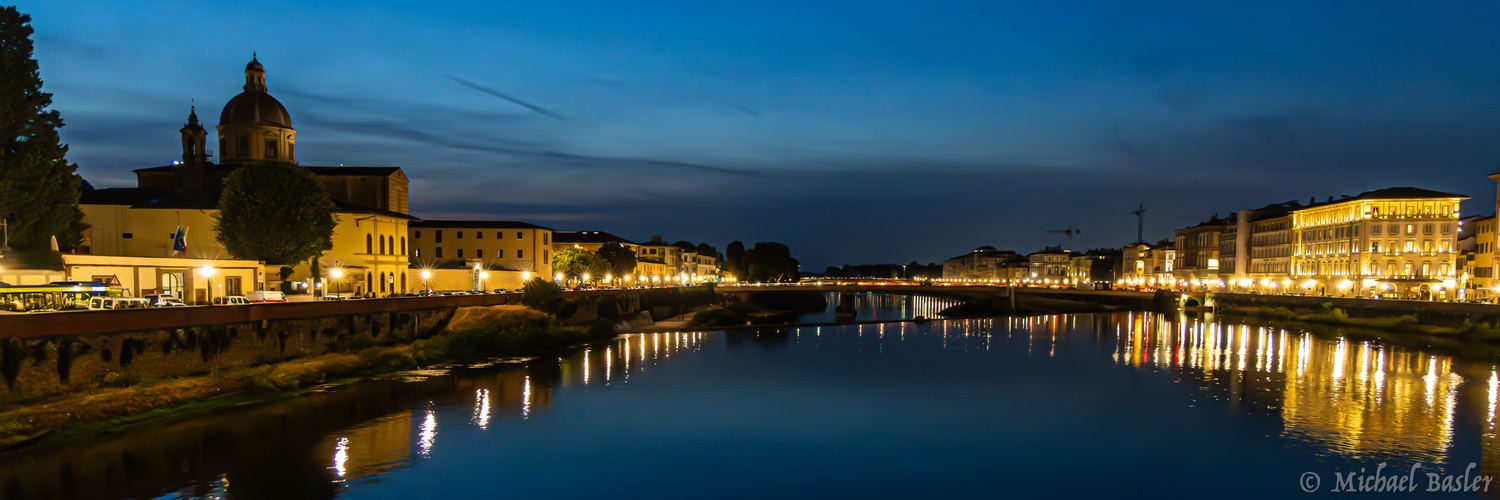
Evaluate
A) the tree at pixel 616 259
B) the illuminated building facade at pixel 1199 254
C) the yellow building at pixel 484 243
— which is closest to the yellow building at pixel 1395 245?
the illuminated building facade at pixel 1199 254

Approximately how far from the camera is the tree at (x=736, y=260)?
169 metres

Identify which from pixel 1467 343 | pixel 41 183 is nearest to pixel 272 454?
pixel 41 183

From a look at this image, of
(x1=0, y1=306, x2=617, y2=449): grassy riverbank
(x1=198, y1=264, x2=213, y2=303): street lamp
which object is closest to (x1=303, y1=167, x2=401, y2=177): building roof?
(x1=0, y1=306, x2=617, y2=449): grassy riverbank

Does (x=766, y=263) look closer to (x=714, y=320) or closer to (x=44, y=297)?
(x=714, y=320)

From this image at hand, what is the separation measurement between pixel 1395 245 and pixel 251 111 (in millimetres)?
116870

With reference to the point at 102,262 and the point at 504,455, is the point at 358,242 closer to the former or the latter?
the point at 102,262

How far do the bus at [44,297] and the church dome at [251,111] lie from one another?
43364 millimetres

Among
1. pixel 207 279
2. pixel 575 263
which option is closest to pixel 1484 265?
pixel 575 263

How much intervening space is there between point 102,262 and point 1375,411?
5883 cm

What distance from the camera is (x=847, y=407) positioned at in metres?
36.4

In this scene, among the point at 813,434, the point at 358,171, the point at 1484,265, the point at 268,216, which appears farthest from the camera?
the point at 1484,265

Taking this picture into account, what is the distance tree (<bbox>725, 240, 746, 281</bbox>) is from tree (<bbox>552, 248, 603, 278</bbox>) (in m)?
69.9

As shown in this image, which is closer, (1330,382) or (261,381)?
(261,381)

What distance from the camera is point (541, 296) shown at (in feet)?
204
